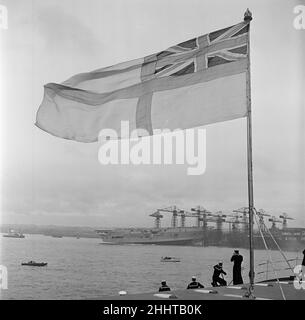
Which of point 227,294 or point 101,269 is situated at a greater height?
point 227,294

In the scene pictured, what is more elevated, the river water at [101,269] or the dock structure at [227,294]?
the dock structure at [227,294]

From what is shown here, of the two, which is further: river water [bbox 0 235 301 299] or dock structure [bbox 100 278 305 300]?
river water [bbox 0 235 301 299]

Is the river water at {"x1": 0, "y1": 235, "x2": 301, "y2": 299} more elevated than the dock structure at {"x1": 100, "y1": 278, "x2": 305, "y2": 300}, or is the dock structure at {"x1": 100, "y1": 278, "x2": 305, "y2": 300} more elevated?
the dock structure at {"x1": 100, "y1": 278, "x2": 305, "y2": 300}

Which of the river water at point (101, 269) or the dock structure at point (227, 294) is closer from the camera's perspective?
the dock structure at point (227, 294)

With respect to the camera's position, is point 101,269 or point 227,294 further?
point 101,269

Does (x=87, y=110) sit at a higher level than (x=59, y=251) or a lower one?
higher
